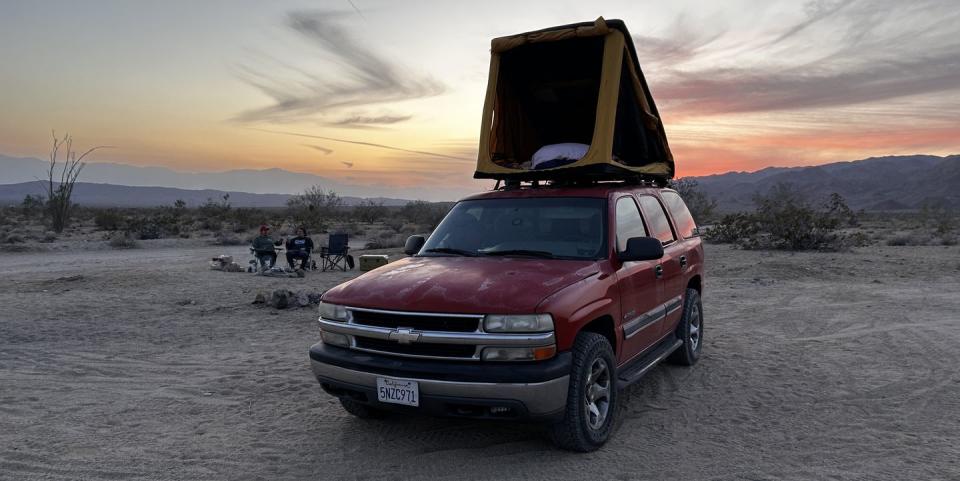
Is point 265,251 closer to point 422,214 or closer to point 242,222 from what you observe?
point 242,222

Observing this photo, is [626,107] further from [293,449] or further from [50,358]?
[50,358]

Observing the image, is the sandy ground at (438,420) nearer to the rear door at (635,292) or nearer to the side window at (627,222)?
the rear door at (635,292)

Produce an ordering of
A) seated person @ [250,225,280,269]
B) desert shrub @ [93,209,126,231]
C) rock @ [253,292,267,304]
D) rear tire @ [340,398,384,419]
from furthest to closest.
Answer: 1. desert shrub @ [93,209,126,231]
2. seated person @ [250,225,280,269]
3. rock @ [253,292,267,304]
4. rear tire @ [340,398,384,419]

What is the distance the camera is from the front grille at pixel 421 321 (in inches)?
147

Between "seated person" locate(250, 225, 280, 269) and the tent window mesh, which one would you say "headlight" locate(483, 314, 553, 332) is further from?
"seated person" locate(250, 225, 280, 269)

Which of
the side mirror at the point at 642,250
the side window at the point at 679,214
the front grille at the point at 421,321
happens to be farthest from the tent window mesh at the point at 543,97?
the front grille at the point at 421,321

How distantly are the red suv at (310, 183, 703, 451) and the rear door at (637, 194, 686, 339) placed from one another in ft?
0.40

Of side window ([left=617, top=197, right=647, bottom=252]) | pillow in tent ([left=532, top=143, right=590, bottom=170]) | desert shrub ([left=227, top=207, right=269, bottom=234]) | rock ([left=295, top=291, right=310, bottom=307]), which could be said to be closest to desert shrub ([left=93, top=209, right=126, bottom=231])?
desert shrub ([left=227, top=207, right=269, bottom=234])

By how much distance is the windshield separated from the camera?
4.77 m

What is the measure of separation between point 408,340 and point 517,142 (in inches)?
170

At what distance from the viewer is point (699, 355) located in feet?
22.0

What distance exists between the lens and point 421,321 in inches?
151

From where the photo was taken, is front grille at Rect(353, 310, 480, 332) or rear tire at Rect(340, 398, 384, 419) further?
rear tire at Rect(340, 398, 384, 419)

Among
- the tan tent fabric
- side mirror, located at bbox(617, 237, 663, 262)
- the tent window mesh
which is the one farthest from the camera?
the tent window mesh
